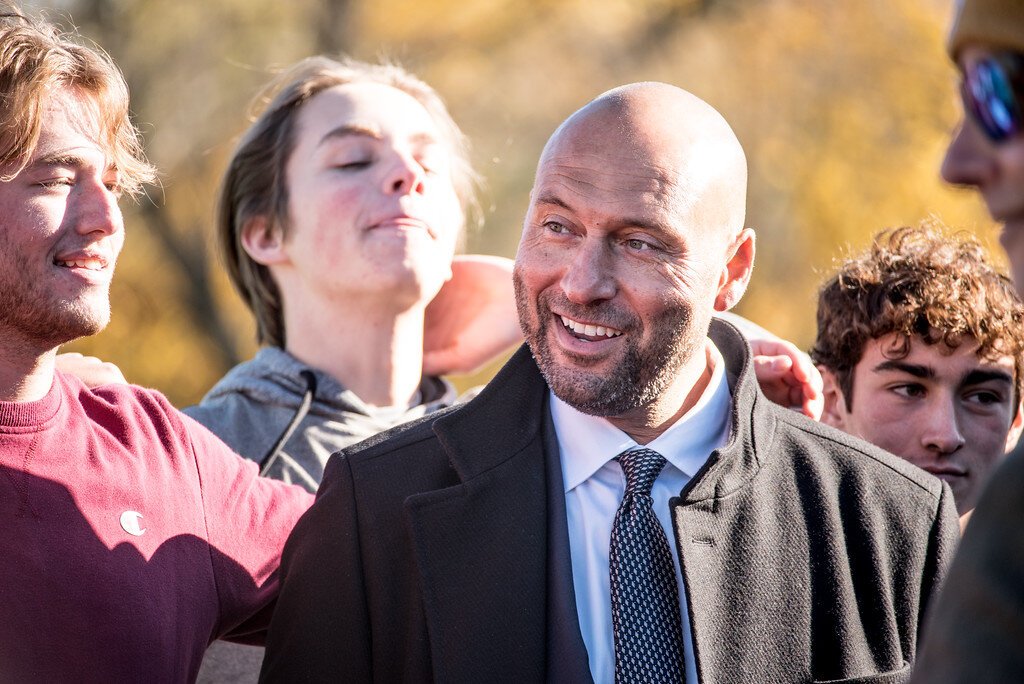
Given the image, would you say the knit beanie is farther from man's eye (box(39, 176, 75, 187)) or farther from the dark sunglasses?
man's eye (box(39, 176, 75, 187))

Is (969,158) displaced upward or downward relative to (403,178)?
downward

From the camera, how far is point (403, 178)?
12.7 feet

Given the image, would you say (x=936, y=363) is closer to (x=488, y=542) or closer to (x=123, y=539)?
(x=488, y=542)

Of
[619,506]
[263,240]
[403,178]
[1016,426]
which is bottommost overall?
[619,506]

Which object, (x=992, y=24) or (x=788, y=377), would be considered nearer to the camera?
(x=992, y=24)

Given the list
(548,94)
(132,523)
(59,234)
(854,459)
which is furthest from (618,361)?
(548,94)

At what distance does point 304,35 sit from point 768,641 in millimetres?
12871

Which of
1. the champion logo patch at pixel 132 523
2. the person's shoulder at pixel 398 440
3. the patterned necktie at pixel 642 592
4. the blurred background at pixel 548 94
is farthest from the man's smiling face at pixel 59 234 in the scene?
the blurred background at pixel 548 94

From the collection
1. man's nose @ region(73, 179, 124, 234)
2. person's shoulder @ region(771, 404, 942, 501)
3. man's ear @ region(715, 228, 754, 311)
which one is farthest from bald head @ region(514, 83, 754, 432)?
man's nose @ region(73, 179, 124, 234)

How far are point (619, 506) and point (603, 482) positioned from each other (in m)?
0.09

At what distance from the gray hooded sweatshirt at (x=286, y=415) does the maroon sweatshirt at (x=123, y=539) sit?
1.58 ft

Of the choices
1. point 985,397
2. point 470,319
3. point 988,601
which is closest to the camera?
point 988,601

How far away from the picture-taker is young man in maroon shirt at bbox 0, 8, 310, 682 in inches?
97.3

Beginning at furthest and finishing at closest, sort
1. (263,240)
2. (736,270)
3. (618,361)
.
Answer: (263,240) → (736,270) → (618,361)
